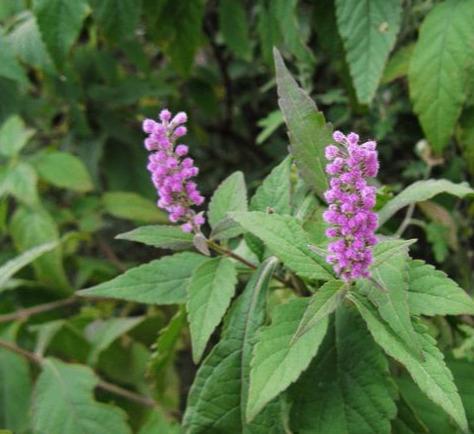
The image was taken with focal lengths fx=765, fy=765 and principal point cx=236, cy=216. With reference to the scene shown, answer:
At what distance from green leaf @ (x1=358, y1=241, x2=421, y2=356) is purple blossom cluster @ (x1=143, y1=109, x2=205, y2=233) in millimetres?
278

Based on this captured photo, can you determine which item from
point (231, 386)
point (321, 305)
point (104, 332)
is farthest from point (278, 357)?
point (104, 332)

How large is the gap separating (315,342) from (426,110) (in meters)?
0.67

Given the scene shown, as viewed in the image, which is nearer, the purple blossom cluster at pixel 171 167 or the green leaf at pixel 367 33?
the purple blossom cluster at pixel 171 167

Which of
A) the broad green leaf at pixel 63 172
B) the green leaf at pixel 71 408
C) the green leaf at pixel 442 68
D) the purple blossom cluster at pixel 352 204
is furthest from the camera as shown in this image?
the broad green leaf at pixel 63 172

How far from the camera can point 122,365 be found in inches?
77.9

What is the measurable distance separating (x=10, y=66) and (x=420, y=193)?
4.08ft

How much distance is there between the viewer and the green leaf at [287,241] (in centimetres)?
101

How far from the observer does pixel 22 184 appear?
6.98ft

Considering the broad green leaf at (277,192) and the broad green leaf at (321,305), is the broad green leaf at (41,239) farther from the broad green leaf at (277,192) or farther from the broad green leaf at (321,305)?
the broad green leaf at (321,305)

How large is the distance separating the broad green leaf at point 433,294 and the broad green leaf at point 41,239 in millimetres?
1270

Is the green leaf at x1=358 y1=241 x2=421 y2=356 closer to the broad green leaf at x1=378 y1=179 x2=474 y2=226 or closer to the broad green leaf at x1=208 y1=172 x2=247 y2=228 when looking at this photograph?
the broad green leaf at x1=378 y1=179 x2=474 y2=226

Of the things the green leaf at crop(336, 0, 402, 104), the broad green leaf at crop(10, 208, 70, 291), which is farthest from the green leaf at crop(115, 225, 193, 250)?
the broad green leaf at crop(10, 208, 70, 291)

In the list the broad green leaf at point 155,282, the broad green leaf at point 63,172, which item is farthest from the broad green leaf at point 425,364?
the broad green leaf at point 63,172

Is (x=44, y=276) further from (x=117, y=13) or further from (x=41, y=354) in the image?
(x=117, y=13)
